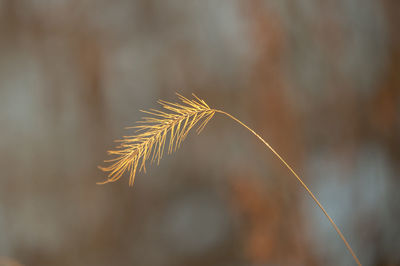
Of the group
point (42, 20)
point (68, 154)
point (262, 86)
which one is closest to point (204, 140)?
point (262, 86)

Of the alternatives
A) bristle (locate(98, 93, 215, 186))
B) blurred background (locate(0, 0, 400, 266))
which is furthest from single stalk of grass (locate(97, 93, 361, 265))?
blurred background (locate(0, 0, 400, 266))

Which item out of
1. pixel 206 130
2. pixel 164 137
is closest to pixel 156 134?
pixel 164 137

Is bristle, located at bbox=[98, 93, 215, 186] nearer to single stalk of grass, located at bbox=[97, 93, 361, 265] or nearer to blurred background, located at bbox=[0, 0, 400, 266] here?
single stalk of grass, located at bbox=[97, 93, 361, 265]

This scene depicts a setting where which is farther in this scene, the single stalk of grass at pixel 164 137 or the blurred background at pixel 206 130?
the blurred background at pixel 206 130

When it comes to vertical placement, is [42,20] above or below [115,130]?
above

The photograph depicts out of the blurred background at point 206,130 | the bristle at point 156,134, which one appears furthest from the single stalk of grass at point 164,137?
the blurred background at point 206,130

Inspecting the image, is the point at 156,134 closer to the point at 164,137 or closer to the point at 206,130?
the point at 164,137

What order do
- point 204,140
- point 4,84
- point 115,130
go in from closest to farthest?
point 4,84 → point 115,130 → point 204,140

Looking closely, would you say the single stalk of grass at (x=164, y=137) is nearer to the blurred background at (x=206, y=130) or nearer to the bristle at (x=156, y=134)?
the bristle at (x=156, y=134)

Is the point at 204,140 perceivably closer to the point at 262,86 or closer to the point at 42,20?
the point at 262,86
